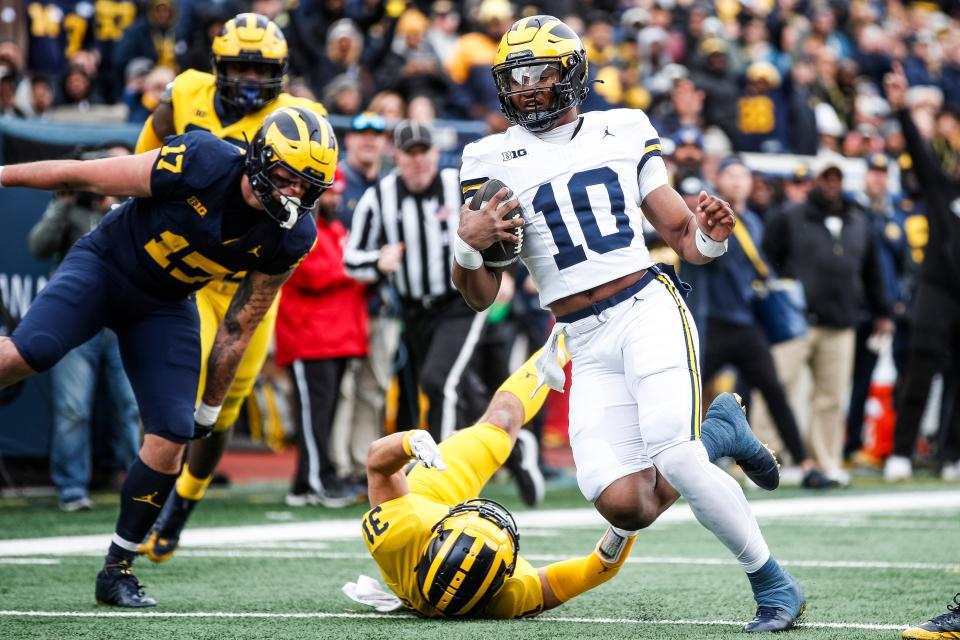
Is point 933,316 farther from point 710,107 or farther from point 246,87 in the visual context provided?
point 246,87

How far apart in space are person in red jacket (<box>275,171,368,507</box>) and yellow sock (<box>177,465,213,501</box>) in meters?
2.36

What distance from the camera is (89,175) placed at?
4953 millimetres

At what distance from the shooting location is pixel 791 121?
1455 centimetres

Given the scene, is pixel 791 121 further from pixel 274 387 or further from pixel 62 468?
pixel 62 468

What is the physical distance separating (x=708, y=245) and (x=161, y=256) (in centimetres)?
194

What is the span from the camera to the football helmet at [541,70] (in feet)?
15.3

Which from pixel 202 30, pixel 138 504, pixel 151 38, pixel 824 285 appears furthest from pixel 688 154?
pixel 138 504

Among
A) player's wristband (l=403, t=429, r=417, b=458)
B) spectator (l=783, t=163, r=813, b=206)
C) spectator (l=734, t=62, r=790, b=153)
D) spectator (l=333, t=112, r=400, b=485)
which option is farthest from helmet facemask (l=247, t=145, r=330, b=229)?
spectator (l=734, t=62, r=790, b=153)

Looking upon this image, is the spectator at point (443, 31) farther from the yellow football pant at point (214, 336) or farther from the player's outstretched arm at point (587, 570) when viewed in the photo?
the player's outstretched arm at point (587, 570)

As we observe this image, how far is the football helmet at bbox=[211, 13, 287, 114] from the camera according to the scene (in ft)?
20.5

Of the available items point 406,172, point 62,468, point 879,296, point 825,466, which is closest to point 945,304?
point 879,296

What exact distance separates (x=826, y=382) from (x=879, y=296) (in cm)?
86

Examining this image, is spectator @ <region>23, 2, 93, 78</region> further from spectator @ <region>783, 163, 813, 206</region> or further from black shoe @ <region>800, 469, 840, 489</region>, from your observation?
black shoe @ <region>800, 469, 840, 489</region>

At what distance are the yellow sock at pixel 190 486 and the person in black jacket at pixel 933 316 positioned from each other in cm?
582
